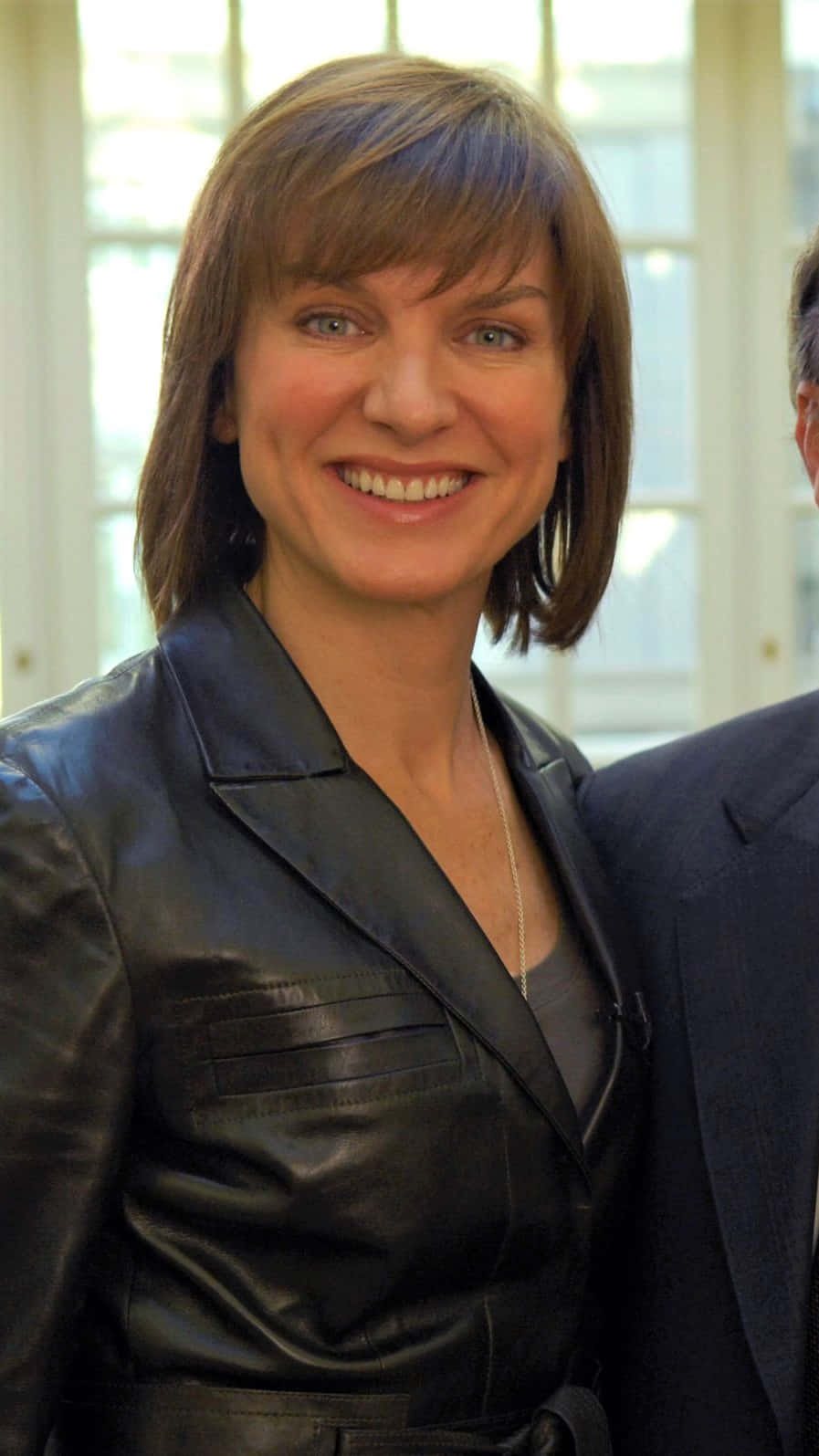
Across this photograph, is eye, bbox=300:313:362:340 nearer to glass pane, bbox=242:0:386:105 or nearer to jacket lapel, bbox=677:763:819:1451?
jacket lapel, bbox=677:763:819:1451

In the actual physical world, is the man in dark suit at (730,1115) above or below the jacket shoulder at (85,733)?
below

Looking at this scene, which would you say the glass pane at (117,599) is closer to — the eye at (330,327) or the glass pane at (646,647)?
the glass pane at (646,647)

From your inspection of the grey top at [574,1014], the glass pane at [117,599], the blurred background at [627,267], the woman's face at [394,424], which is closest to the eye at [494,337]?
the woman's face at [394,424]

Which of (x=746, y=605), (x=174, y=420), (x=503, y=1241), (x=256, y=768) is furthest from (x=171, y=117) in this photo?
(x=503, y=1241)

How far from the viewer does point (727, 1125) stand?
1458 millimetres

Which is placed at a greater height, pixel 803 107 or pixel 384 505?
pixel 803 107

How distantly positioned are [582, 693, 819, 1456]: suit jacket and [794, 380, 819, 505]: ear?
0.26 metres

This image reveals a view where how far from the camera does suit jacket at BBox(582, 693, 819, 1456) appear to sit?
4.64 ft

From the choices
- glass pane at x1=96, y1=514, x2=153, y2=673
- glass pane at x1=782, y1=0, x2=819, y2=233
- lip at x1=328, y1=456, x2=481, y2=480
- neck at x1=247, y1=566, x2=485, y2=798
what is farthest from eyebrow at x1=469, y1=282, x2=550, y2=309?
glass pane at x1=782, y1=0, x2=819, y2=233

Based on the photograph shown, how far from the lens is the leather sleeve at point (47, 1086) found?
3.82 feet

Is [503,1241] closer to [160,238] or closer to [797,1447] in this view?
[797,1447]

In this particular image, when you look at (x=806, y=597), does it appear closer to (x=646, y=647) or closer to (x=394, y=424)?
(x=646, y=647)

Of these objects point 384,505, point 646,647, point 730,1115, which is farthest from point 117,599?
point 730,1115

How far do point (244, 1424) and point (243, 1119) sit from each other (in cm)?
20
